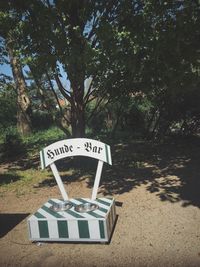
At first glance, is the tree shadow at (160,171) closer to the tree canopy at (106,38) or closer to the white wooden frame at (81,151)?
the white wooden frame at (81,151)

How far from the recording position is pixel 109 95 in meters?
11.4

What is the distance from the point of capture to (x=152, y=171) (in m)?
9.66

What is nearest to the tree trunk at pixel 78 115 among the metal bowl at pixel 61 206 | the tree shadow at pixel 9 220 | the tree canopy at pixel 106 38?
the tree canopy at pixel 106 38

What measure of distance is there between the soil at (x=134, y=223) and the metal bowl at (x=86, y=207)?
511mm

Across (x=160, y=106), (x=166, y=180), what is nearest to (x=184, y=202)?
(x=166, y=180)

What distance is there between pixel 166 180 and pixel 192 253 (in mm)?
3765

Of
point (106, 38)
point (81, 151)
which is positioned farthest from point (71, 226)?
point (106, 38)

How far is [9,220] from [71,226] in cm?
185

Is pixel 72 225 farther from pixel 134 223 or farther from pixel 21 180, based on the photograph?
pixel 21 180

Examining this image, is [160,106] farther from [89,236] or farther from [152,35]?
[89,236]

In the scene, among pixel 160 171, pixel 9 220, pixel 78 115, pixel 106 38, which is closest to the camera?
pixel 9 220

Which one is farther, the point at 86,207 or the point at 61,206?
the point at 61,206

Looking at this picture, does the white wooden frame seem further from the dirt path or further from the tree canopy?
the tree canopy

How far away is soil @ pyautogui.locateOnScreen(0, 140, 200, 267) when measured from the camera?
16.4 feet
